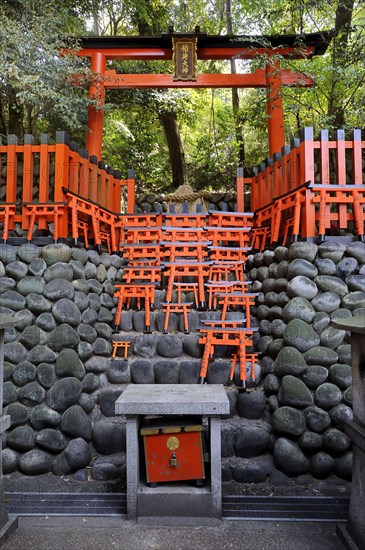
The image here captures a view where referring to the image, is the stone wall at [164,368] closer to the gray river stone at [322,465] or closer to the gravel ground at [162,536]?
the gray river stone at [322,465]

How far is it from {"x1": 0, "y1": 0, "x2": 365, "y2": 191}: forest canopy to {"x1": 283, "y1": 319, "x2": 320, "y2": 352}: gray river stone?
15.6 feet

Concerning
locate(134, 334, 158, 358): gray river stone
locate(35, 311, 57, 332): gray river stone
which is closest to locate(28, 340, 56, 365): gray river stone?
locate(35, 311, 57, 332): gray river stone

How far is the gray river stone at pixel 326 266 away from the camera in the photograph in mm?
5074

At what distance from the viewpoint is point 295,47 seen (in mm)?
9633

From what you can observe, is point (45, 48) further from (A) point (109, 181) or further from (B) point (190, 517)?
(B) point (190, 517)

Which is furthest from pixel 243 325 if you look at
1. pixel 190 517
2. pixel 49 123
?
pixel 49 123

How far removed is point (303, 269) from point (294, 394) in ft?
5.37

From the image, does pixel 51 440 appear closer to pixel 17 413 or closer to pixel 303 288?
pixel 17 413

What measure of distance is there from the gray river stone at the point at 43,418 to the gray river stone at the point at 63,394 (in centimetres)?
8

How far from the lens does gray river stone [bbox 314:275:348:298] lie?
4934 millimetres

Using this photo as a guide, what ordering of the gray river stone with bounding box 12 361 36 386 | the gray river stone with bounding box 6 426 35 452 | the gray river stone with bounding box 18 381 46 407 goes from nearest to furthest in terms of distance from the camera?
the gray river stone with bounding box 6 426 35 452 < the gray river stone with bounding box 18 381 46 407 < the gray river stone with bounding box 12 361 36 386

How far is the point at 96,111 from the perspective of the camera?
9.51 metres

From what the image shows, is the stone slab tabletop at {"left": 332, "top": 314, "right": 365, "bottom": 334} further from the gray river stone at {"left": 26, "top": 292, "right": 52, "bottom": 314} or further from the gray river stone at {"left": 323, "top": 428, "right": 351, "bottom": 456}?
the gray river stone at {"left": 26, "top": 292, "right": 52, "bottom": 314}

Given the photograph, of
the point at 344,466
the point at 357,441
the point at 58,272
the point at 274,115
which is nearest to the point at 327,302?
the point at 344,466
